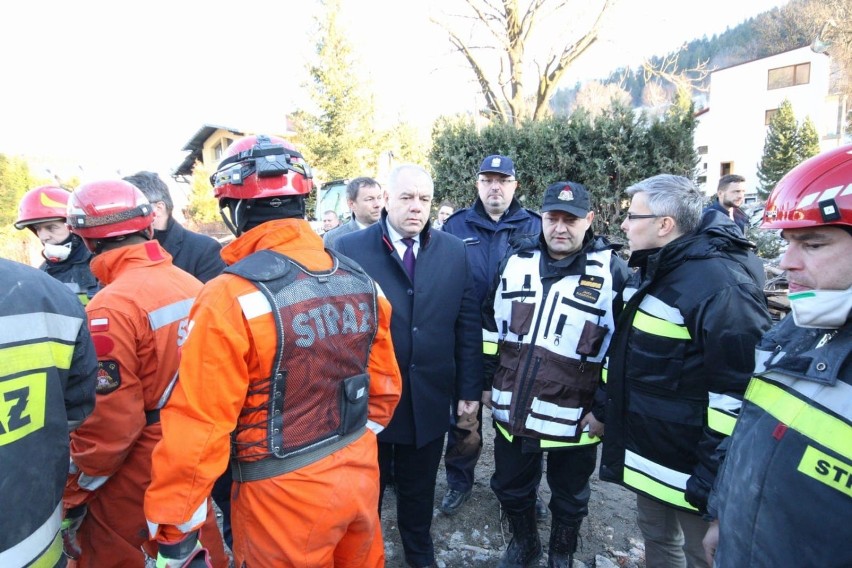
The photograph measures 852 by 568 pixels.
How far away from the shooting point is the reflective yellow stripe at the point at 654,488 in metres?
2.25

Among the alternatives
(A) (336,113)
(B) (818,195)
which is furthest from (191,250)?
(A) (336,113)

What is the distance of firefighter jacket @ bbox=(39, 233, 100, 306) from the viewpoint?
3.77 metres

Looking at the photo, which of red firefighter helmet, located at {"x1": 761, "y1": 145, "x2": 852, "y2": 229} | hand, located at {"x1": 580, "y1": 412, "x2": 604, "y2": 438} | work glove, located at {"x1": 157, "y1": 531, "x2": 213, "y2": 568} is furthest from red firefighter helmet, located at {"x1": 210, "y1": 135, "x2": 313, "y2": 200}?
hand, located at {"x1": 580, "y1": 412, "x2": 604, "y2": 438}

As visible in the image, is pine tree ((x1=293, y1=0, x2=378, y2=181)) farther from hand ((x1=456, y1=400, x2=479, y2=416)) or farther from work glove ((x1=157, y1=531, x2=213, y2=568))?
work glove ((x1=157, y1=531, x2=213, y2=568))

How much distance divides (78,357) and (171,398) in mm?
397

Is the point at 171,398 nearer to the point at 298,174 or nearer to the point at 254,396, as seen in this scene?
the point at 254,396

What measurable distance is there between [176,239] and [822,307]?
384 cm

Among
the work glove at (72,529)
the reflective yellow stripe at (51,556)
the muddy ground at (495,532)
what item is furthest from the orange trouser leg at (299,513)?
the muddy ground at (495,532)

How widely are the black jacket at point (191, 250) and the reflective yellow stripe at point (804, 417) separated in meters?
3.50

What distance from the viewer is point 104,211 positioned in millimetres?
2170

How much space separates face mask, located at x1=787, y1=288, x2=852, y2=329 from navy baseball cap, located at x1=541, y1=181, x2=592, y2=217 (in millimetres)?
1410

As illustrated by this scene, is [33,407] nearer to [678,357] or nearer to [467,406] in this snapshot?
[467,406]

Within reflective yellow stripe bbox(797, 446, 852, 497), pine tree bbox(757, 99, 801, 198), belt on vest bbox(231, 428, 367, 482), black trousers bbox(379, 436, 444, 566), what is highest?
pine tree bbox(757, 99, 801, 198)

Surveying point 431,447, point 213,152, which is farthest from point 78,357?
point 213,152
